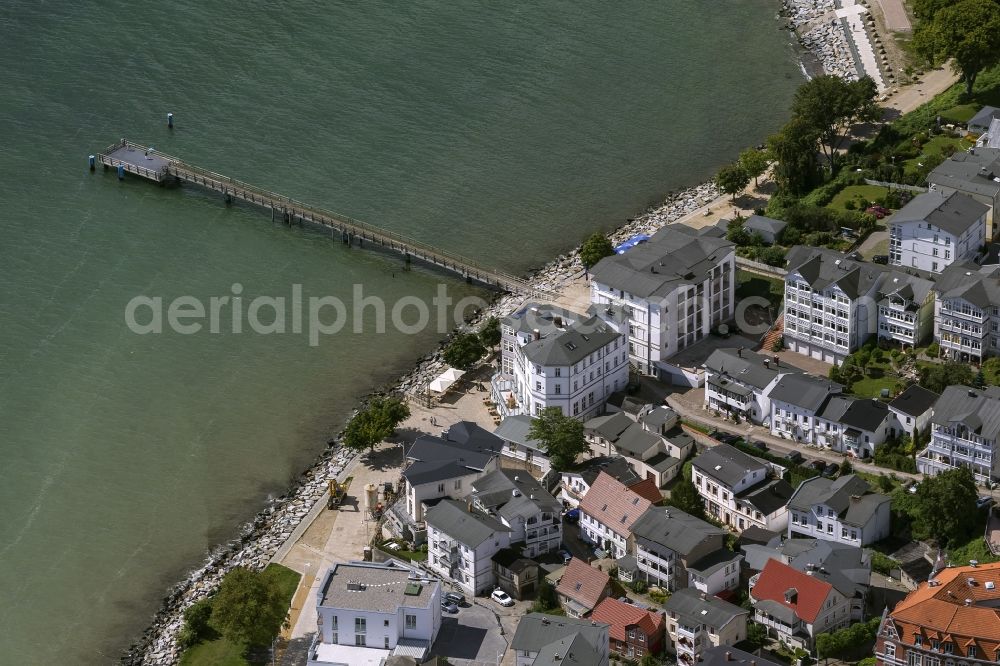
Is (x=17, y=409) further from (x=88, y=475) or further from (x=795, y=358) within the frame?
(x=795, y=358)

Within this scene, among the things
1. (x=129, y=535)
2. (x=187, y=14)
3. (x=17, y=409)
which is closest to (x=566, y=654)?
(x=129, y=535)

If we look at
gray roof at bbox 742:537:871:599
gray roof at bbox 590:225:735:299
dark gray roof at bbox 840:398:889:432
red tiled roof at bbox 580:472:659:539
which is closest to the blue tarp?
gray roof at bbox 590:225:735:299

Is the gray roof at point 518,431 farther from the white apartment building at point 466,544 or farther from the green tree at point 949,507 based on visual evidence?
the green tree at point 949,507

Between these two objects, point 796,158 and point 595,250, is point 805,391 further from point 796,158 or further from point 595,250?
point 796,158

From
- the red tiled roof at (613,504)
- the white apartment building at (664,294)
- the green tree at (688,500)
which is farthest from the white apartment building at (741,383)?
the red tiled roof at (613,504)

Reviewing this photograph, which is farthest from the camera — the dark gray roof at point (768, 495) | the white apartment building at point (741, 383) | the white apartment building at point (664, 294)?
the white apartment building at point (664, 294)

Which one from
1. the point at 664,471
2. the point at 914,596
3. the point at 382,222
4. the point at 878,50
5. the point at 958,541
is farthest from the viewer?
the point at 878,50

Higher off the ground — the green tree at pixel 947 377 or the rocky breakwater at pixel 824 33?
the rocky breakwater at pixel 824 33
